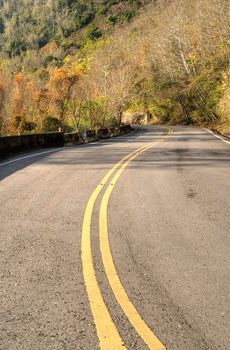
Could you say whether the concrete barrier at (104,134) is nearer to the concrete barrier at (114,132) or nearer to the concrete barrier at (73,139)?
the concrete barrier at (114,132)

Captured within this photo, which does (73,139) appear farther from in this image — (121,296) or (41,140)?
(121,296)

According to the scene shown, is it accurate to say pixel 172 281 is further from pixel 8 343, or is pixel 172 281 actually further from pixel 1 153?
pixel 1 153

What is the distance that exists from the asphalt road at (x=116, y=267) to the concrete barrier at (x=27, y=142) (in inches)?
343

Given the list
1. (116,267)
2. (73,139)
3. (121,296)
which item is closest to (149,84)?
(73,139)

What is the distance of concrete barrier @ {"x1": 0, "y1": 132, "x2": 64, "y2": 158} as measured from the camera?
60.8 ft

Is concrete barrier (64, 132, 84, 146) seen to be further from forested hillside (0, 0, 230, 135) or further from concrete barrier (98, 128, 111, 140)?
forested hillside (0, 0, 230, 135)

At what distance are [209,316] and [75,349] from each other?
1185mm

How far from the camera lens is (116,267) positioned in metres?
4.94

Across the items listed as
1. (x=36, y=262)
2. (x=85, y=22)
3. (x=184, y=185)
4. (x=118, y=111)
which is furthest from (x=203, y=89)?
(x=85, y=22)

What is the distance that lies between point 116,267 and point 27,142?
17.4 meters

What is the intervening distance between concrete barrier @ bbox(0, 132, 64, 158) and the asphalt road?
8.71m

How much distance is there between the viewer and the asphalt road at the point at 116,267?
3.54 metres

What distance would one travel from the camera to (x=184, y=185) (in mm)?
10086

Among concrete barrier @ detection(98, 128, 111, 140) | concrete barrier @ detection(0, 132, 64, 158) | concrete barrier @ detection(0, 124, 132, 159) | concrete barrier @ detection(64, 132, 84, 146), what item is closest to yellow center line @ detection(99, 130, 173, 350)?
concrete barrier @ detection(0, 132, 64, 158)
